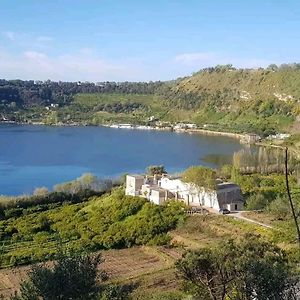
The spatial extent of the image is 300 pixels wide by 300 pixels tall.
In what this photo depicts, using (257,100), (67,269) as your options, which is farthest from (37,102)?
(67,269)

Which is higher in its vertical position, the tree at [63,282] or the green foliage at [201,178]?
the tree at [63,282]

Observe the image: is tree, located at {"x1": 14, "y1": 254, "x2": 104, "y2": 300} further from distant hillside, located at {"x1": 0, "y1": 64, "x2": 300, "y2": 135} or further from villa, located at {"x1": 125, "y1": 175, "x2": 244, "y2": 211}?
distant hillside, located at {"x1": 0, "y1": 64, "x2": 300, "y2": 135}

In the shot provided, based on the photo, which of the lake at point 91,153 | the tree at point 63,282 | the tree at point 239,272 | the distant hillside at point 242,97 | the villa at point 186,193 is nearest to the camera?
the tree at point 63,282

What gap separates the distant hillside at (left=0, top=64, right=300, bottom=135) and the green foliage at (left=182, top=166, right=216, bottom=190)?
40.2 metres

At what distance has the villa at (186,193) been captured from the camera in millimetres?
22562

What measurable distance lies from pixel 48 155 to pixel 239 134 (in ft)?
95.0

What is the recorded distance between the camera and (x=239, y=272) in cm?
799

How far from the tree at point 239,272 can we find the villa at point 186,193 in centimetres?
1290

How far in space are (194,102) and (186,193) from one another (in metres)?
71.3

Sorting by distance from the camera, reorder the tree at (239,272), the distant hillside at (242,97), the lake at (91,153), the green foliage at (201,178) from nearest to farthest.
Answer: the tree at (239,272), the green foliage at (201,178), the lake at (91,153), the distant hillside at (242,97)

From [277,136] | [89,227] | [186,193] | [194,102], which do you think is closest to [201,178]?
[186,193]

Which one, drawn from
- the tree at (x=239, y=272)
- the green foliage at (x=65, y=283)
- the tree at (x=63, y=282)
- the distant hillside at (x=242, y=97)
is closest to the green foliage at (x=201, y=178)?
the tree at (x=239, y=272)

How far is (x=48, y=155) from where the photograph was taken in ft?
180

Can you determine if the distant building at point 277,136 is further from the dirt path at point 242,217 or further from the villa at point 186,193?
the dirt path at point 242,217
